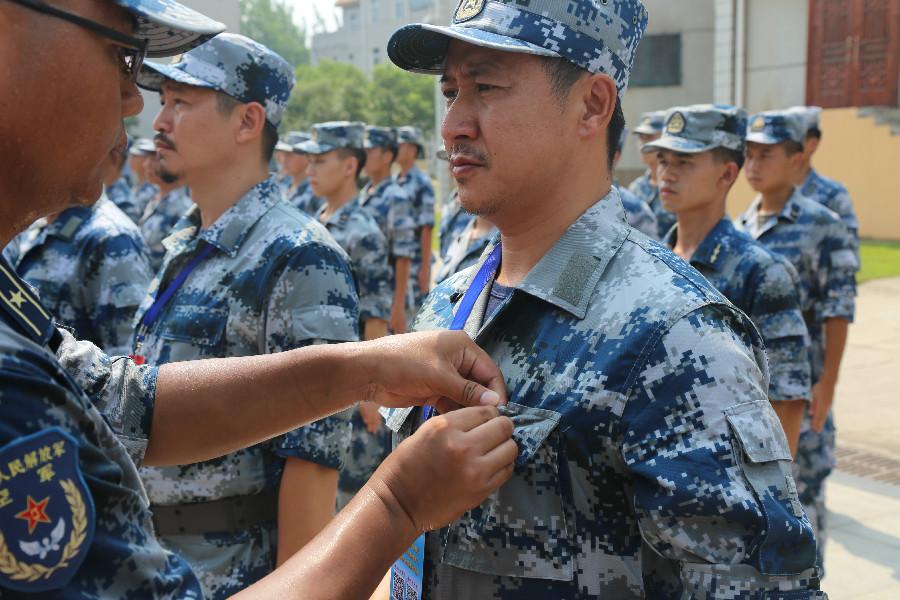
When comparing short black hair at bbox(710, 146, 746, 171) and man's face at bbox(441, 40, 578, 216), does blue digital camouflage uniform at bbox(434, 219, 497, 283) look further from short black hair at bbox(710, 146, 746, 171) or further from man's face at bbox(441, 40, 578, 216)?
man's face at bbox(441, 40, 578, 216)

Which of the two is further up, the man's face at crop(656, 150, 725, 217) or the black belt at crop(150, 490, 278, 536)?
the man's face at crop(656, 150, 725, 217)

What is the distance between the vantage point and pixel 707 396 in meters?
1.47

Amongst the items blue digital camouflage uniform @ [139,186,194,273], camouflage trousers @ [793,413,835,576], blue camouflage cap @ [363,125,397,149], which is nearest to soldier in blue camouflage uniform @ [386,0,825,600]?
camouflage trousers @ [793,413,835,576]

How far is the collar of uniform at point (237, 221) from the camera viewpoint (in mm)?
2994

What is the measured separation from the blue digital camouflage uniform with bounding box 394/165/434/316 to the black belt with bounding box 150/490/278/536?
650 centimetres

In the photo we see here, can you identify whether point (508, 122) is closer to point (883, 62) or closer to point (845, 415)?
point (845, 415)

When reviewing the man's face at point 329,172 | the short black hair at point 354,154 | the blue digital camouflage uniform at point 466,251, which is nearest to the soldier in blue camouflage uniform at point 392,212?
the short black hair at point 354,154

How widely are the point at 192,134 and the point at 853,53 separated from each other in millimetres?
19224

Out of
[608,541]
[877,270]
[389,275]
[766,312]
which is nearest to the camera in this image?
[608,541]

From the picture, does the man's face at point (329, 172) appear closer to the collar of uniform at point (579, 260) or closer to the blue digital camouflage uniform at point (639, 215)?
the blue digital camouflage uniform at point (639, 215)

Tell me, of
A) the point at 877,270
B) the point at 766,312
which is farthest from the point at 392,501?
the point at 877,270

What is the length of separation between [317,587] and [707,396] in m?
0.76

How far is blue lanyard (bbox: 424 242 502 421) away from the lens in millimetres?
1929

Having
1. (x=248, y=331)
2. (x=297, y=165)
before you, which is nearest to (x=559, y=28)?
(x=248, y=331)
